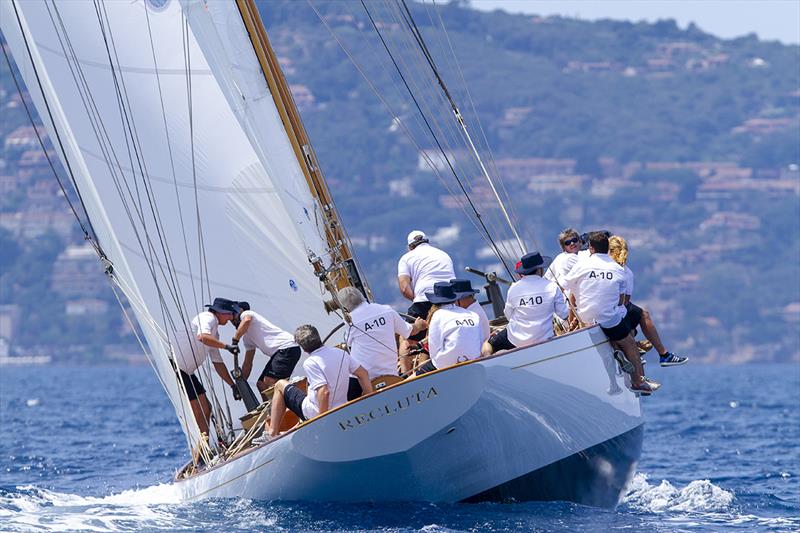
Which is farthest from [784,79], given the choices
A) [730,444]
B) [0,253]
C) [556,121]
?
[730,444]

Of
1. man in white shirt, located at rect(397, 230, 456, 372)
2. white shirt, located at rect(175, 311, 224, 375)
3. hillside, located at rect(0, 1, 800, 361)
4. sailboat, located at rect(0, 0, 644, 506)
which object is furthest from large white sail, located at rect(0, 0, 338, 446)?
hillside, located at rect(0, 1, 800, 361)

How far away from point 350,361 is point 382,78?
18228 centimetres

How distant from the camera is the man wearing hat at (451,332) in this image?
1091 centimetres

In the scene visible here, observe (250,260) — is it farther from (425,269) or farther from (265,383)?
(425,269)

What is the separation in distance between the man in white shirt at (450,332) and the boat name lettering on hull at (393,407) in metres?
0.59

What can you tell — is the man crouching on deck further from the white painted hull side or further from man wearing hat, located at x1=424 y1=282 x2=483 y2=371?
man wearing hat, located at x1=424 y1=282 x2=483 y2=371

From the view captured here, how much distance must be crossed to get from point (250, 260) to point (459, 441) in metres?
3.65

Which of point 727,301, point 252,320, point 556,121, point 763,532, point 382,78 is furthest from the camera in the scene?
point 382,78

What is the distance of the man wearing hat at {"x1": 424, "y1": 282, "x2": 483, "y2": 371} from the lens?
1091cm

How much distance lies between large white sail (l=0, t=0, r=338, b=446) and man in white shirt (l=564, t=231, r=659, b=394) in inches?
94.4

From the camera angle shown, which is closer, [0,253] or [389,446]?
[389,446]

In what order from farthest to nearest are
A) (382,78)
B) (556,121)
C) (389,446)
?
(382,78), (556,121), (389,446)

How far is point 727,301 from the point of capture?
12481 centimetres

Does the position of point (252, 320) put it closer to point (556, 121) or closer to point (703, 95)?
point (556, 121)
